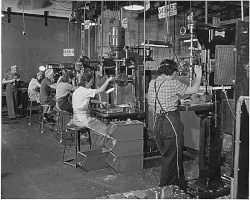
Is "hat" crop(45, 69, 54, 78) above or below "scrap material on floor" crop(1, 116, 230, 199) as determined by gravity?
above

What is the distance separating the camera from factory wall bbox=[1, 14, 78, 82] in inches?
401

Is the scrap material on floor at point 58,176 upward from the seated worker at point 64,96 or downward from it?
downward

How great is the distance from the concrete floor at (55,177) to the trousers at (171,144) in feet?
1.07

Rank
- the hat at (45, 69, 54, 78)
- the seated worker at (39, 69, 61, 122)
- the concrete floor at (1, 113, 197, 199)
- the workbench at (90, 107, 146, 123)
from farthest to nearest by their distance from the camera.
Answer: the hat at (45, 69, 54, 78), the seated worker at (39, 69, 61, 122), the workbench at (90, 107, 146, 123), the concrete floor at (1, 113, 197, 199)

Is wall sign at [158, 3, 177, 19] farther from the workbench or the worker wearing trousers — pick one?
the worker wearing trousers

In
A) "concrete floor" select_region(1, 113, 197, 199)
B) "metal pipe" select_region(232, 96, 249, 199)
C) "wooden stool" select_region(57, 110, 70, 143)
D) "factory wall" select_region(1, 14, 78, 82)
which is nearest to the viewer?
"metal pipe" select_region(232, 96, 249, 199)

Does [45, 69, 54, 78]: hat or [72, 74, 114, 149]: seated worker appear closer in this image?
[72, 74, 114, 149]: seated worker

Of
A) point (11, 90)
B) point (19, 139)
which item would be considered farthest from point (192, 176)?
point (11, 90)

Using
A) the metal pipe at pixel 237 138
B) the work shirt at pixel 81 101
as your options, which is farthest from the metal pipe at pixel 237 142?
the work shirt at pixel 81 101

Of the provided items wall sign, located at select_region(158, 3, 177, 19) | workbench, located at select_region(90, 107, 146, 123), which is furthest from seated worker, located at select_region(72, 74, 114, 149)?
wall sign, located at select_region(158, 3, 177, 19)

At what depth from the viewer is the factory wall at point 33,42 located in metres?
10.2

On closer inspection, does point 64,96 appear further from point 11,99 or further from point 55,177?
point 11,99

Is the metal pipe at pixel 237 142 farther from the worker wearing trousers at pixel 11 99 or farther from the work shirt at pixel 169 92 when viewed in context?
the worker wearing trousers at pixel 11 99

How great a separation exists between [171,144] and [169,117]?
0.30 m
